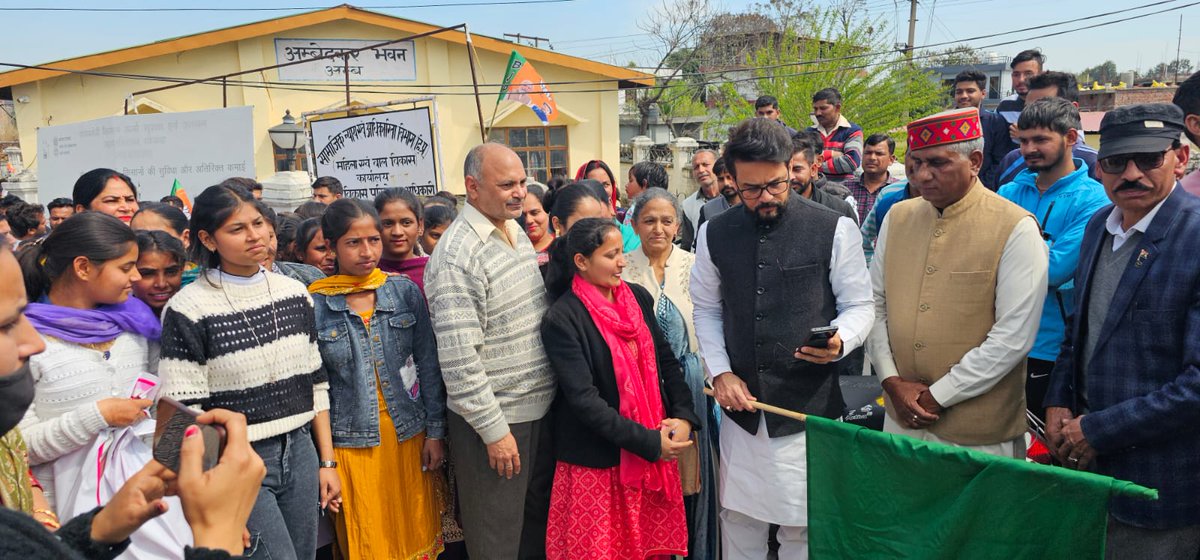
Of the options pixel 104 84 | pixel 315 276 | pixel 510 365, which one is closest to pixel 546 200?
pixel 315 276

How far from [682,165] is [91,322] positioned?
14680 millimetres

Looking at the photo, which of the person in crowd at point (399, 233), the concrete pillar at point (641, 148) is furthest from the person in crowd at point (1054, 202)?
the concrete pillar at point (641, 148)

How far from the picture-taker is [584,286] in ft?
10.0

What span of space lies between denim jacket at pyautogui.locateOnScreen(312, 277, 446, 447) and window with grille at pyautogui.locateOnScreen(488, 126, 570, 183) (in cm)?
1586

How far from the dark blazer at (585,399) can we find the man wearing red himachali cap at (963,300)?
3.15 ft

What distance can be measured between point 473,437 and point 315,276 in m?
1.18

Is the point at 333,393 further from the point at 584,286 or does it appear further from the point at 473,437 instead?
the point at 584,286

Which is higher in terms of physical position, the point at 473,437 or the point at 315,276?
the point at 315,276

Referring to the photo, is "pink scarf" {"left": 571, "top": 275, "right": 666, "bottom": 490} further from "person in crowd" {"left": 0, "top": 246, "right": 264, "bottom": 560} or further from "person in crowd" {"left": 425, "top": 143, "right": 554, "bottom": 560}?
"person in crowd" {"left": 0, "top": 246, "right": 264, "bottom": 560}

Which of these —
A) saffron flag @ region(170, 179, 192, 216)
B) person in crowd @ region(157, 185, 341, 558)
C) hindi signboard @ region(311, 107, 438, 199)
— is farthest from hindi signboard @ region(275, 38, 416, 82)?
person in crowd @ region(157, 185, 341, 558)

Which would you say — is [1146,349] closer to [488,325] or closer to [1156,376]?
[1156,376]

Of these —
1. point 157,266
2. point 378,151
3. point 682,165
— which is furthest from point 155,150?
point 682,165

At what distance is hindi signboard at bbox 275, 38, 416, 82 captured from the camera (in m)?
17.1

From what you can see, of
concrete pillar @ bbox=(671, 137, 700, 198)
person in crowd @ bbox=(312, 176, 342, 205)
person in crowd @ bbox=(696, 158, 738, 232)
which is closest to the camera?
person in crowd @ bbox=(696, 158, 738, 232)
